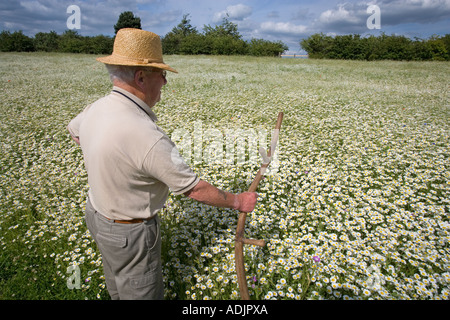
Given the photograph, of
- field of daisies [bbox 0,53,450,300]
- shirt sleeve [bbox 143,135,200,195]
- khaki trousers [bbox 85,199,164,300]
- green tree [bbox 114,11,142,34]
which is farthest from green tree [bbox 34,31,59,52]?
shirt sleeve [bbox 143,135,200,195]

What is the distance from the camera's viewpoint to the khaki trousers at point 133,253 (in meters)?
2.05

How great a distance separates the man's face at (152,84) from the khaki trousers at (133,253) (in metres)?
1.02

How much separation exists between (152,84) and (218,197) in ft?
3.53

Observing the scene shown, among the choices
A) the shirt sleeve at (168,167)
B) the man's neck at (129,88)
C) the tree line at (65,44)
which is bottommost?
the shirt sleeve at (168,167)

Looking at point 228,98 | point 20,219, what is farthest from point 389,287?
point 228,98

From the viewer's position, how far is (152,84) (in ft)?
6.99

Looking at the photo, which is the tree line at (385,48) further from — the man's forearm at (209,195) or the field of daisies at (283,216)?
the man's forearm at (209,195)

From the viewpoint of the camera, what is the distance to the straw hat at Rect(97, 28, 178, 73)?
1938 mm

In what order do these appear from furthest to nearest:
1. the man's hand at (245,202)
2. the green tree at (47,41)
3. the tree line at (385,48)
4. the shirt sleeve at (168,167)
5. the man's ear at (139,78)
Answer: the green tree at (47,41) < the tree line at (385,48) < the man's hand at (245,202) < the man's ear at (139,78) < the shirt sleeve at (168,167)

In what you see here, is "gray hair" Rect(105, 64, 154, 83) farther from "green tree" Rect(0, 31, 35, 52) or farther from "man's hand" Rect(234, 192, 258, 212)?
"green tree" Rect(0, 31, 35, 52)

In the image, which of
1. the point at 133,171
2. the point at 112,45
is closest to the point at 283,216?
the point at 133,171

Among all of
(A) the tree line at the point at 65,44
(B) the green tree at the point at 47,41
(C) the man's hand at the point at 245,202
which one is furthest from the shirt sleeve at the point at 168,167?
(B) the green tree at the point at 47,41

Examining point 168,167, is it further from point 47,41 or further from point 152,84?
point 47,41

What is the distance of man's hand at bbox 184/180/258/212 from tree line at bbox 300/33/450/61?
156 feet
